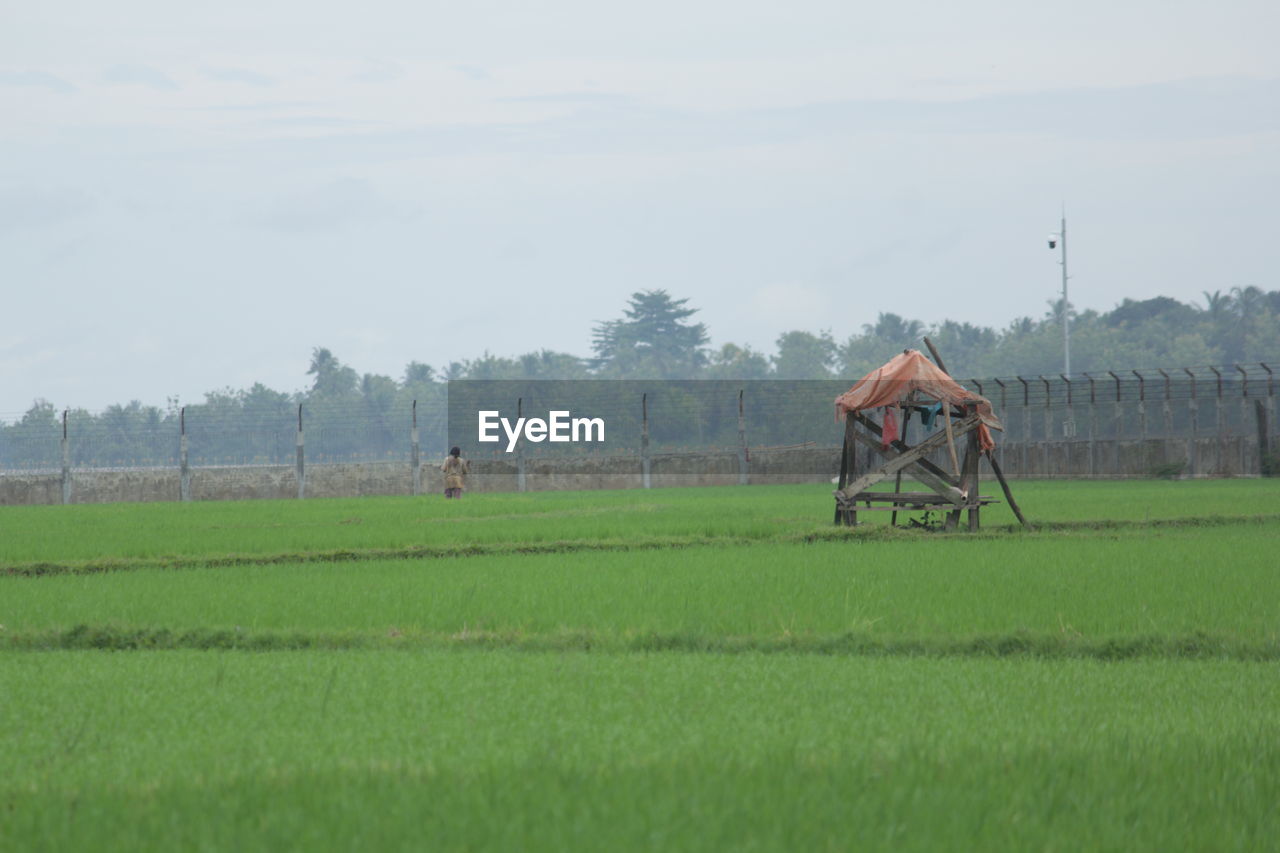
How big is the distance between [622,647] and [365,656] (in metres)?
1.48

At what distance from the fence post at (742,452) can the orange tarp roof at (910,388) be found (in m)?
16.8

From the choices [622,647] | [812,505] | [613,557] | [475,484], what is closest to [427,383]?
[475,484]

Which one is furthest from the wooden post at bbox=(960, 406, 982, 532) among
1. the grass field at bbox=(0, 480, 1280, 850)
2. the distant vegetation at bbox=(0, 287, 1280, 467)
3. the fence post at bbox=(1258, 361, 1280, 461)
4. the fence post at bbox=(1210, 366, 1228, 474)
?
the distant vegetation at bbox=(0, 287, 1280, 467)

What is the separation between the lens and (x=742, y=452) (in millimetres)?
34531

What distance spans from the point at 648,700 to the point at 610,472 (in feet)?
93.8

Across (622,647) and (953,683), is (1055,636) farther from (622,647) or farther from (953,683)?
(622,647)

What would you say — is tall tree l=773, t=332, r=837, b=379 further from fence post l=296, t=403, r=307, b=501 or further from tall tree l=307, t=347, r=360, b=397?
fence post l=296, t=403, r=307, b=501

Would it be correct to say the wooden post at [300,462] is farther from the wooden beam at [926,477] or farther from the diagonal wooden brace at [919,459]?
the diagonal wooden brace at [919,459]

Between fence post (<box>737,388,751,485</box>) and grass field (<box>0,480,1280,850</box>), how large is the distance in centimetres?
1996

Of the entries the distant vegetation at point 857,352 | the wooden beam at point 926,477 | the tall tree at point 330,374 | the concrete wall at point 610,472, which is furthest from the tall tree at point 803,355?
the wooden beam at point 926,477

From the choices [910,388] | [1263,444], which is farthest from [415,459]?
[1263,444]

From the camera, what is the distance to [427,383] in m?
91.9

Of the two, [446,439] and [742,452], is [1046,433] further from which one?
[446,439]

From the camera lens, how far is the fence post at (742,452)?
33.7 metres
